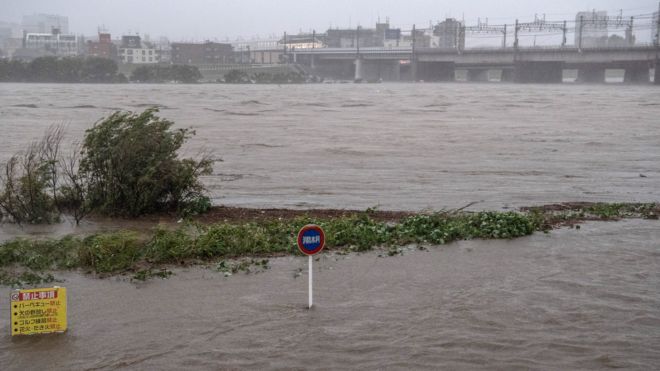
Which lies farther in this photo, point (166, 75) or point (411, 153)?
point (166, 75)

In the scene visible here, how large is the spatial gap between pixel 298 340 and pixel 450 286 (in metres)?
2.69

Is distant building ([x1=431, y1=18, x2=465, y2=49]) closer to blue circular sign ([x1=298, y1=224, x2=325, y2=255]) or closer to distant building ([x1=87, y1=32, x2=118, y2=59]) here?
distant building ([x1=87, y1=32, x2=118, y2=59])

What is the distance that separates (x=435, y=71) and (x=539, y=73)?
2455 centimetres

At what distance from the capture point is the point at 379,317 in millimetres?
8828

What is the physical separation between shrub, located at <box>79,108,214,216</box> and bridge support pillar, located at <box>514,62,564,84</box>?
121 metres

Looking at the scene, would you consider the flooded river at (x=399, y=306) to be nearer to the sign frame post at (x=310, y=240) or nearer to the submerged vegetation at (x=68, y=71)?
the sign frame post at (x=310, y=240)

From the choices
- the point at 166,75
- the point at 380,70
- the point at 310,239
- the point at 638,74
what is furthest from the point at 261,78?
the point at 310,239

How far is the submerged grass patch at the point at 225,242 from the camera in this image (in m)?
10.6

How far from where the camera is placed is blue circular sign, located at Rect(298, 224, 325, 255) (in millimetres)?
9117

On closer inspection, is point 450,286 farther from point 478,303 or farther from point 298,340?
point 298,340

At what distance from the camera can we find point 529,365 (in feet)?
24.8

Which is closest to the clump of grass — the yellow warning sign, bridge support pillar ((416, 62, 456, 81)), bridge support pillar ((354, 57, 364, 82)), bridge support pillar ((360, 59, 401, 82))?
the yellow warning sign

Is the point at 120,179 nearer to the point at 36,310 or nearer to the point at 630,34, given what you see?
the point at 36,310

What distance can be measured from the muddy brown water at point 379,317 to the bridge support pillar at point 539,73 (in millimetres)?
122848
